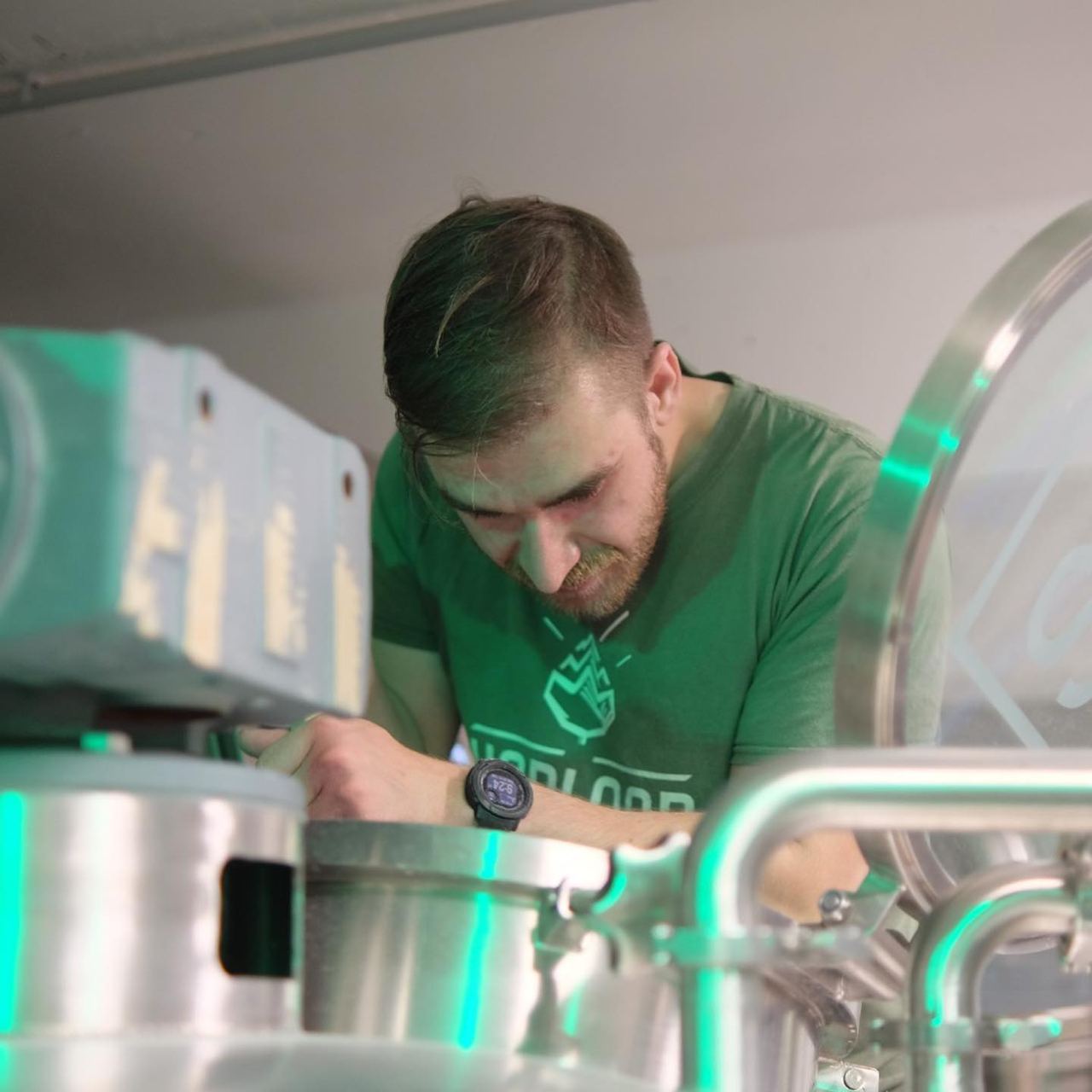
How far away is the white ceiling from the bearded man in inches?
26.9

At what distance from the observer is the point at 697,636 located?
1195 millimetres

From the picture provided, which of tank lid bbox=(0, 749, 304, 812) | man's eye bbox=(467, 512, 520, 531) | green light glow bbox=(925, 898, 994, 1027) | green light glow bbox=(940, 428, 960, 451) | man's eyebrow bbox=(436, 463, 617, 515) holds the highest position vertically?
man's eyebrow bbox=(436, 463, 617, 515)

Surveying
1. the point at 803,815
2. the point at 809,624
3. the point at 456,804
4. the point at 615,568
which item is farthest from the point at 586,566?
the point at 803,815

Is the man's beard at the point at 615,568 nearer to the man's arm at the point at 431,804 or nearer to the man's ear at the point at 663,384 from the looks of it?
the man's ear at the point at 663,384

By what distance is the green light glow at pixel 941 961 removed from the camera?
447 mm

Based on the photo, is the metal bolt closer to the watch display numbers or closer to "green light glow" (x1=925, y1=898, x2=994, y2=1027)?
"green light glow" (x1=925, y1=898, x2=994, y2=1027)

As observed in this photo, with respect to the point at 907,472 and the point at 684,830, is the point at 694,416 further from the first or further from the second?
the point at 907,472

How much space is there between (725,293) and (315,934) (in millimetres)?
1861

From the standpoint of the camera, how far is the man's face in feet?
3.61

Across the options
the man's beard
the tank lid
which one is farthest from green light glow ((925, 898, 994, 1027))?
the man's beard

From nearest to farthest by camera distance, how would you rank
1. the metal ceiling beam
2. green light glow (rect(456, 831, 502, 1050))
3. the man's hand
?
green light glow (rect(456, 831, 502, 1050)) → the man's hand → the metal ceiling beam

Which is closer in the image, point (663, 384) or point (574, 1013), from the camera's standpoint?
point (574, 1013)

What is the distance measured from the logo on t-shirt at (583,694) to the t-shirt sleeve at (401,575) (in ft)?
0.54

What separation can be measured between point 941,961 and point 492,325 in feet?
2.39
